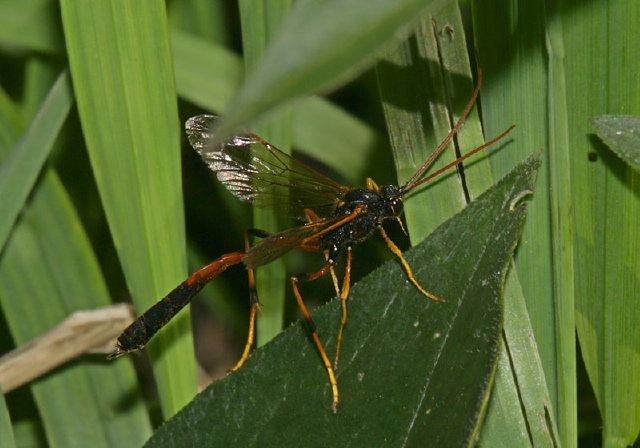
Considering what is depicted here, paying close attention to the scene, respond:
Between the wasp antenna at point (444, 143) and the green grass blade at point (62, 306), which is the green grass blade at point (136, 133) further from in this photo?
the wasp antenna at point (444, 143)

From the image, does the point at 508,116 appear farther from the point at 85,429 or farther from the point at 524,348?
the point at 85,429

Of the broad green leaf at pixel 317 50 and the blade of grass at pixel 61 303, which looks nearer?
the broad green leaf at pixel 317 50

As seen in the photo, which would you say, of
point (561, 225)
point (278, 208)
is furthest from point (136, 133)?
point (561, 225)

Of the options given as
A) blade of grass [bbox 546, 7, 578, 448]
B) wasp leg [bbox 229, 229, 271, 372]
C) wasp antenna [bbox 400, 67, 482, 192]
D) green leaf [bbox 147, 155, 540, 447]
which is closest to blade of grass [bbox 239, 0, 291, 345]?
wasp leg [bbox 229, 229, 271, 372]

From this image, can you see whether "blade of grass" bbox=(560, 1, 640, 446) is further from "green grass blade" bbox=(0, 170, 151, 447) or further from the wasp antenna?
"green grass blade" bbox=(0, 170, 151, 447)

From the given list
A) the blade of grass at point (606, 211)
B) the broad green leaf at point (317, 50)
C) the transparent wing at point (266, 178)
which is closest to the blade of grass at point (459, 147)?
the blade of grass at point (606, 211)

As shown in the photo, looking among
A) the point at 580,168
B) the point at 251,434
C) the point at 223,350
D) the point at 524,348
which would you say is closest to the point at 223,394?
the point at 251,434
